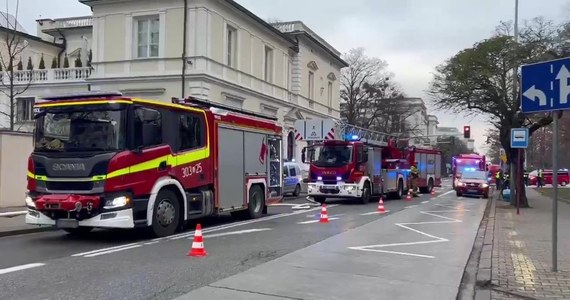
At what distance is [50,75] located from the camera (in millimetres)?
40125

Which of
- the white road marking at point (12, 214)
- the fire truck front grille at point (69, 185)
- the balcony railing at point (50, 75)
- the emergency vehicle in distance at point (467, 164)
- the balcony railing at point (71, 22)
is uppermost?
the balcony railing at point (71, 22)

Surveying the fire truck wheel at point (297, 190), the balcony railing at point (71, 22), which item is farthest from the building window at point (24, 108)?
the fire truck wheel at point (297, 190)

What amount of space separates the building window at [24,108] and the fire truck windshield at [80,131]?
3176 centimetres

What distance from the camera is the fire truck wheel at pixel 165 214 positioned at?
12.4 m

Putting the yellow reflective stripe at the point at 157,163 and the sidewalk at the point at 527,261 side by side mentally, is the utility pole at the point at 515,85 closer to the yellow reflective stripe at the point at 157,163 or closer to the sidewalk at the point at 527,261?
the sidewalk at the point at 527,261

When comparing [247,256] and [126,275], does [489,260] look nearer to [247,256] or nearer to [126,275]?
[247,256]

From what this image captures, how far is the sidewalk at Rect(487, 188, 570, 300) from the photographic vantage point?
25.2ft

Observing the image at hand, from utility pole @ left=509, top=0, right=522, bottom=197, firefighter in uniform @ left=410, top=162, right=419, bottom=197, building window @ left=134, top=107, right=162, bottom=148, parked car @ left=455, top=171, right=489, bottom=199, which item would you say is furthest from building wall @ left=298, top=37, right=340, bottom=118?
building window @ left=134, top=107, right=162, bottom=148

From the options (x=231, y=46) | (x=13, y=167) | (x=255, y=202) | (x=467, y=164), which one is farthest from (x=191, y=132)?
(x=467, y=164)

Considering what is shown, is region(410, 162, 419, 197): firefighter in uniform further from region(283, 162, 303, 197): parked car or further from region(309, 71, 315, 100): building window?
region(309, 71, 315, 100): building window

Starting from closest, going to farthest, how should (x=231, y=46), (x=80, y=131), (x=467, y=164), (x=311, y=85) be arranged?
(x=80, y=131)
(x=467, y=164)
(x=231, y=46)
(x=311, y=85)

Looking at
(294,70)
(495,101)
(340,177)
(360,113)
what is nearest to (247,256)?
(340,177)

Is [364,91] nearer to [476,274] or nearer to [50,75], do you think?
[50,75]

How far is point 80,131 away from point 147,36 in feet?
83.9
